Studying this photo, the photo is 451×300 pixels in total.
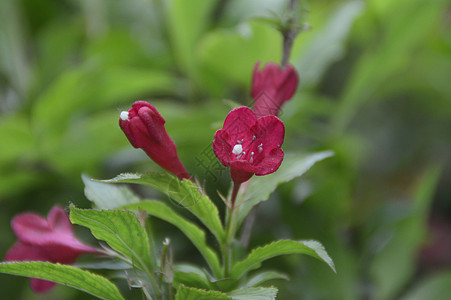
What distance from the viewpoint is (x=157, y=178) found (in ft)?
1.49

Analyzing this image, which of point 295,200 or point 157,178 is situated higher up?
point 295,200

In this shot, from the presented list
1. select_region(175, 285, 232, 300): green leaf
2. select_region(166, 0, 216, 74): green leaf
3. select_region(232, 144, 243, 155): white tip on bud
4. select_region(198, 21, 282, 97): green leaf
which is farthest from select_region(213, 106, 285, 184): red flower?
select_region(166, 0, 216, 74): green leaf

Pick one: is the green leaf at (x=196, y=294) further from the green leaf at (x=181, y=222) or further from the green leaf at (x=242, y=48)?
the green leaf at (x=242, y=48)

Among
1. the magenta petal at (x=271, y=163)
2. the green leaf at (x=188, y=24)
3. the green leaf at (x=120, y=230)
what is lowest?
the green leaf at (x=120, y=230)

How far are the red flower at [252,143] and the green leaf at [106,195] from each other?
0.43ft

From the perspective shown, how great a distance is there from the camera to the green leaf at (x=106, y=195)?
0.52 metres

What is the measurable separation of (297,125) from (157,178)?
54cm

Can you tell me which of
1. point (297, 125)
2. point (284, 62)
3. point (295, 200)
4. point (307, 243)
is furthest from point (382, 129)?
point (307, 243)

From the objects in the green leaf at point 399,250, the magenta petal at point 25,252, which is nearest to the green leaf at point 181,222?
the magenta petal at point 25,252

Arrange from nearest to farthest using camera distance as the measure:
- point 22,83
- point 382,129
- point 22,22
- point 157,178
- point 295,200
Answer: point 157,178 < point 295,200 < point 22,83 < point 22,22 < point 382,129

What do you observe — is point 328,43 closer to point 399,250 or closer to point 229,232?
point 399,250

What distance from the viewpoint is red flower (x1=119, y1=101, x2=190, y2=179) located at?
18.4 inches

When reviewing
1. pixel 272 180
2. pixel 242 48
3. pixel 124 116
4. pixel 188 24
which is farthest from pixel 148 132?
pixel 188 24

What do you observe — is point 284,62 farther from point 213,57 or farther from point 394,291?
point 394,291
